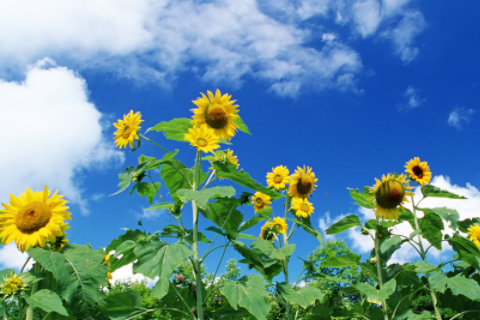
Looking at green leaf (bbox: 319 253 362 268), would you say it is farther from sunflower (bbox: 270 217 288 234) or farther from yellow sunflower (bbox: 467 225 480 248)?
yellow sunflower (bbox: 467 225 480 248)

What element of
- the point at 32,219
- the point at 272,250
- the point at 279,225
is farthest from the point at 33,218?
the point at 279,225

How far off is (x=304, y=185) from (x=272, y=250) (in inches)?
50.4

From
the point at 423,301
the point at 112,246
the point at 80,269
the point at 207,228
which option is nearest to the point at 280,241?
the point at 207,228

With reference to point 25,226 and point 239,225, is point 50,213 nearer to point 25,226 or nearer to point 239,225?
point 25,226

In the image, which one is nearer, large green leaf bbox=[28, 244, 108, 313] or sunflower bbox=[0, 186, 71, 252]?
large green leaf bbox=[28, 244, 108, 313]

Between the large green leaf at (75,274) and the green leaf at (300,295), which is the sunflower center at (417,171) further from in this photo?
the large green leaf at (75,274)

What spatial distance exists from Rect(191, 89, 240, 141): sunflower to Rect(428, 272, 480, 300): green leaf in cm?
270

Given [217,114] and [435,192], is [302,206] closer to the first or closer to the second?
[435,192]

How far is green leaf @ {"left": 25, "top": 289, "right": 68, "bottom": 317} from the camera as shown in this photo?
7.54 feet

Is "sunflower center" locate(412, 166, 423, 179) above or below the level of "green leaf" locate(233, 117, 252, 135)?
above

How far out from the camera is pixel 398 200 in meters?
4.46

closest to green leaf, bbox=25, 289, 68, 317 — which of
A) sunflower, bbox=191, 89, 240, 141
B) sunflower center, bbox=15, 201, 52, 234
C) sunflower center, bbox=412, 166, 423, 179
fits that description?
sunflower center, bbox=15, 201, 52, 234

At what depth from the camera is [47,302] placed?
2.35 m

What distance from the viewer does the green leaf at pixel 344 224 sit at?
460 cm
